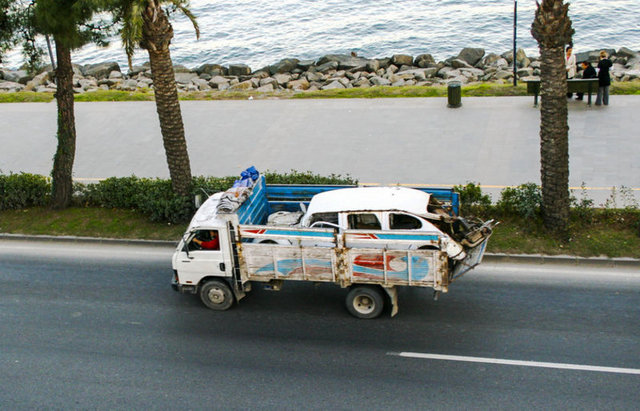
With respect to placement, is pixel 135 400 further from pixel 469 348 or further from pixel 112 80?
pixel 112 80

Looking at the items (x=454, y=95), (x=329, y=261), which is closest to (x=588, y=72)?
(x=454, y=95)

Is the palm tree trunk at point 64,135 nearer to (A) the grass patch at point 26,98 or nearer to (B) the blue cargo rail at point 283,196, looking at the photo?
(B) the blue cargo rail at point 283,196

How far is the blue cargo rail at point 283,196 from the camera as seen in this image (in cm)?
1530

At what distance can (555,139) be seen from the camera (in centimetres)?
1617

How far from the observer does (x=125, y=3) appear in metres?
17.0

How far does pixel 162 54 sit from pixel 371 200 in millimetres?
7346

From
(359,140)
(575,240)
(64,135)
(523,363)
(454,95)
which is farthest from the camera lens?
(454,95)

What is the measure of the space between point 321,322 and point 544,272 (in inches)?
210

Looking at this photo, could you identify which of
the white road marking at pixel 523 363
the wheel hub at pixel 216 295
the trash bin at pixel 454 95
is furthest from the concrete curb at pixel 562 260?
the trash bin at pixel 454 95

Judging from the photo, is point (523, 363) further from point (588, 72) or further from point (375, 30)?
point (375, 30)

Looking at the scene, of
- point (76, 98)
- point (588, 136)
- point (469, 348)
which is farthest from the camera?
point (76, 98)

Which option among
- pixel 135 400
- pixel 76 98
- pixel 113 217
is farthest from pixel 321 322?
pixel 76 98

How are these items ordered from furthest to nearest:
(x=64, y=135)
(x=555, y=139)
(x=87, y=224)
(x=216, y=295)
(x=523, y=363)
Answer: (x=64, y=135)
(x=87, y=224)
(x=555, y=139)
(x=216, y=295)
(x=523, y=363)

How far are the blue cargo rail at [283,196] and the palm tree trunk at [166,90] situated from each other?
373cm
